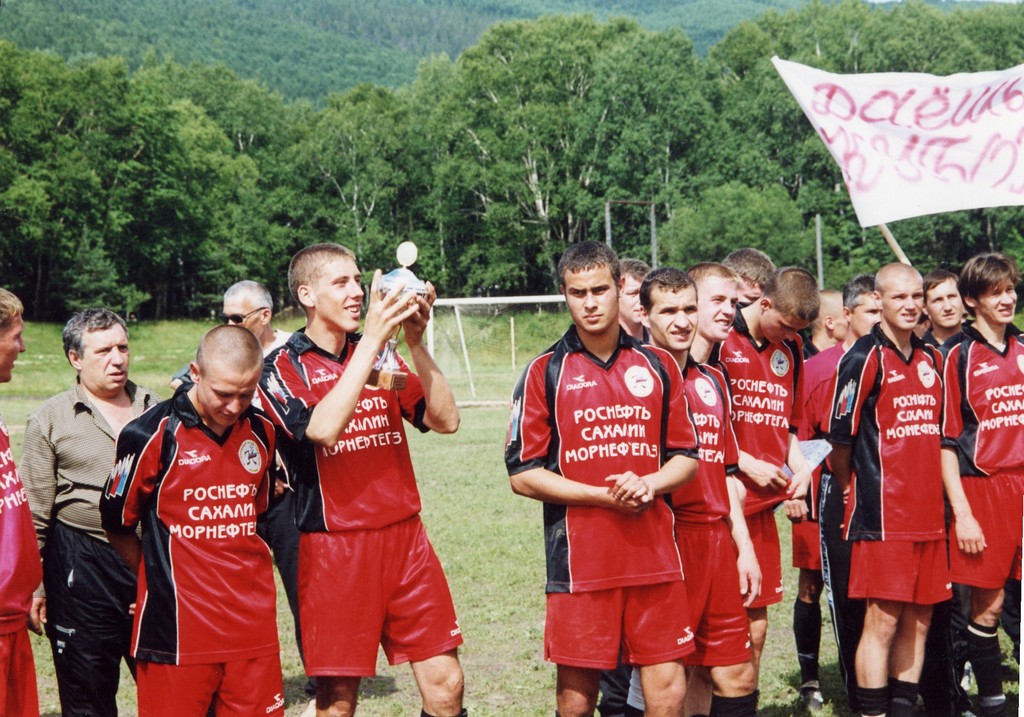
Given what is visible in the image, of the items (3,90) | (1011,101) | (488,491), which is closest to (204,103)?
(3,90)

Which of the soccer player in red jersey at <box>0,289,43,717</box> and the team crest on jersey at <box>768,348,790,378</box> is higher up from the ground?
the team crest on jersey at <box>768,348,790,378</box>

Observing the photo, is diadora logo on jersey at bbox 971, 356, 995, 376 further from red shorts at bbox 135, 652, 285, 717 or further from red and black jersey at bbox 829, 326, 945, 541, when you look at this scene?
red shorts at bbox 135, 652, 285, 717

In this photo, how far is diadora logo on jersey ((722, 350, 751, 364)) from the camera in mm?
5914

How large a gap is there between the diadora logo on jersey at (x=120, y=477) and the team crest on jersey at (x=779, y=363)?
126 inches

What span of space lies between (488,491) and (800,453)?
9.22 metres

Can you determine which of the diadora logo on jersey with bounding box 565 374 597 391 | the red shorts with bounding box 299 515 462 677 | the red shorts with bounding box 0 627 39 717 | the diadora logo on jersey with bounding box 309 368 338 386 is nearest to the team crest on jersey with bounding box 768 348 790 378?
the diadora logo on jersey with bounding box 565 374 597 391

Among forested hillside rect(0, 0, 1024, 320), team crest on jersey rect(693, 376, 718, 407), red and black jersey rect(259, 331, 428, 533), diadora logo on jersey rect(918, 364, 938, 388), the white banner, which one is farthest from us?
forested hillside rect(0, 0, 1024, 320)

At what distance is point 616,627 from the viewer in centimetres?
458

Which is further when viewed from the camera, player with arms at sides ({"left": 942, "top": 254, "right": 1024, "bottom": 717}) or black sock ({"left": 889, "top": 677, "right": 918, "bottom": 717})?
player with arms at sides ({"left": 942, "top": 254, "right": 1024, "bottom": 717})

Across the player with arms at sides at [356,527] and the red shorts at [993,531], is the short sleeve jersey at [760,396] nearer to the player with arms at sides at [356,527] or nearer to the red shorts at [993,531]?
Answer: the red shorts at [993,531]

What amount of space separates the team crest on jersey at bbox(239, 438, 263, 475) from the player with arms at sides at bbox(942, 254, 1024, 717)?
140 inches

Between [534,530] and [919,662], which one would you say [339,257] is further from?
[534,530]

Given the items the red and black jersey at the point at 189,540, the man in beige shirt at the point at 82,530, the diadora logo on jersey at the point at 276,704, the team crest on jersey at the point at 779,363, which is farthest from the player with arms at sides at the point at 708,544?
the man in beige shirt at the point at 82,530

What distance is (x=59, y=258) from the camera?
60781 millimetres
